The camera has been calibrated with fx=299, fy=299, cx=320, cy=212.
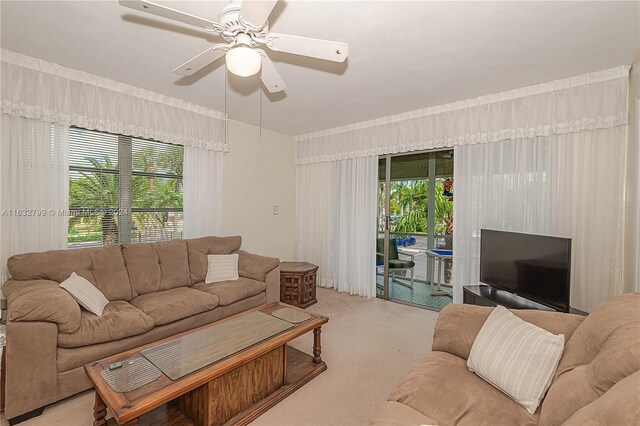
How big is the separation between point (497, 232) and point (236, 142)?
3618mm

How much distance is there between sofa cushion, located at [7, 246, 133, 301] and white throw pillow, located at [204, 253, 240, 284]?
0.82m

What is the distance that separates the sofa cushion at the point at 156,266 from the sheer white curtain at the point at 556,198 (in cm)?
327

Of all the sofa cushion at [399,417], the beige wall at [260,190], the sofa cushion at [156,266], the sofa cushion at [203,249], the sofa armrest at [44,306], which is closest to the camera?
the sofa cushion at [399,417]

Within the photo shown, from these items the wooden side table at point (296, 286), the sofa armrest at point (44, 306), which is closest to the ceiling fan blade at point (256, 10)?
the sofa armrest at point (44, 306)

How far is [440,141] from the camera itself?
3801mm

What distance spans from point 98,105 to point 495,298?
14.8 ft

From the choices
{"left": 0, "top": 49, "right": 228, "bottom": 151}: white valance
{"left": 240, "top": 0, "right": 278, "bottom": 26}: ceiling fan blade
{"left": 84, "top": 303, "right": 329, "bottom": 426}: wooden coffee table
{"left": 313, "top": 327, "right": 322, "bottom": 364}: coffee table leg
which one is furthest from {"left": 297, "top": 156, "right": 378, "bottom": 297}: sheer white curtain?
{"left": 240, "top": 0, "right": 278, "bottom": 26}: ceiling fan blade

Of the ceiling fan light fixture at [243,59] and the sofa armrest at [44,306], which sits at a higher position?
the ceiling fan light fixture at [243,59]

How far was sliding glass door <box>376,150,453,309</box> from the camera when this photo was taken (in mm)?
4594

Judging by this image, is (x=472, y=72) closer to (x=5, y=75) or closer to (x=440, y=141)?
(x=440, y=141)

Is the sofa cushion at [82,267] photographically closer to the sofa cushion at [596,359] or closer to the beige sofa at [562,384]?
the beige sofa at [562,384]

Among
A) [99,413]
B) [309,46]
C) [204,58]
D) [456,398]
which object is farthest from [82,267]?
[456,398]

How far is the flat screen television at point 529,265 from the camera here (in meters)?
2.50

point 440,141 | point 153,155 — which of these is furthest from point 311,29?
point 153,155
